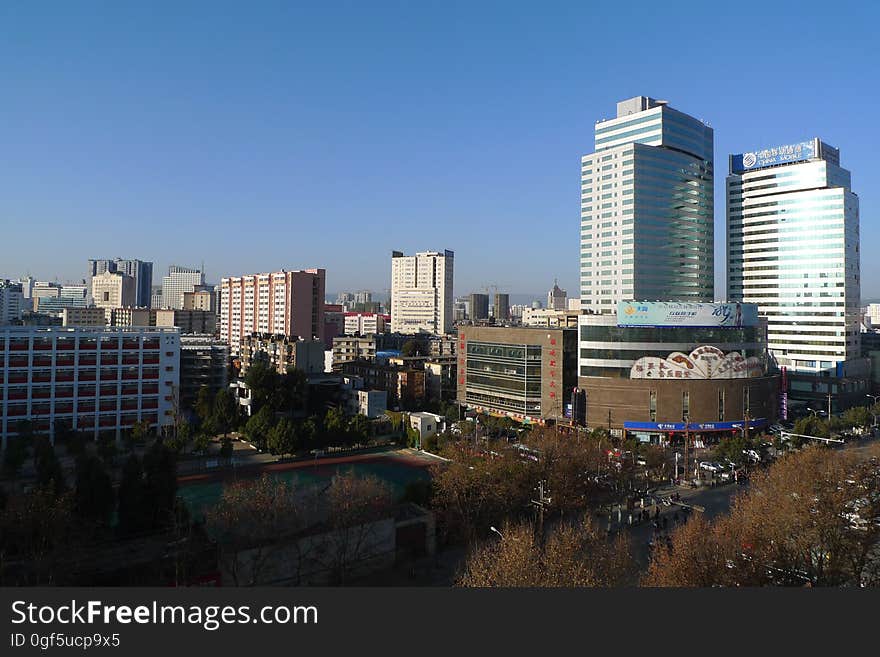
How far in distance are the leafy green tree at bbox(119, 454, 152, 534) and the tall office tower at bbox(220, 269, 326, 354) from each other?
50.3 m

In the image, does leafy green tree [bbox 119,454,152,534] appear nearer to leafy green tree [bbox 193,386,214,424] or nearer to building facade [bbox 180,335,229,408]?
leafy green tree [bbox 193,386,214,424]

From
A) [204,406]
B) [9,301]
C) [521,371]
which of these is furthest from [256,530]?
[9,301]

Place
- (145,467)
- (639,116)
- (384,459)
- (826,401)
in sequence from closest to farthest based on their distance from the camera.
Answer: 1. (145,467)
2. (384,459)
3. (826,401)
4. (639,116)

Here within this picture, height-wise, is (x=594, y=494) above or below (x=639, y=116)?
below

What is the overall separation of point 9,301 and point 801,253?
4908 inches

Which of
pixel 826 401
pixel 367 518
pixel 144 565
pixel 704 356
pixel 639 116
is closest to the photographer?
pixel 144 565

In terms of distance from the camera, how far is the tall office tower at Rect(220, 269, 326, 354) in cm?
7069

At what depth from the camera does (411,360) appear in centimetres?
5172

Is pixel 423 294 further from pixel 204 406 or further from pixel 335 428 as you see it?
pixel 335 428

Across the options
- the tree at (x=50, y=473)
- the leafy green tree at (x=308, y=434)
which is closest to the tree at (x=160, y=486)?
the tree at (x=50, y=473)

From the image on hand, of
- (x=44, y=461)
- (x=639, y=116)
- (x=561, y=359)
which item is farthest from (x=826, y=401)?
(x=44, y=461)

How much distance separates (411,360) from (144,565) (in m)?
37.0

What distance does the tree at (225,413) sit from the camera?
121ft

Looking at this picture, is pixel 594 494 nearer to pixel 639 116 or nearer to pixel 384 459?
pixel 384 459
